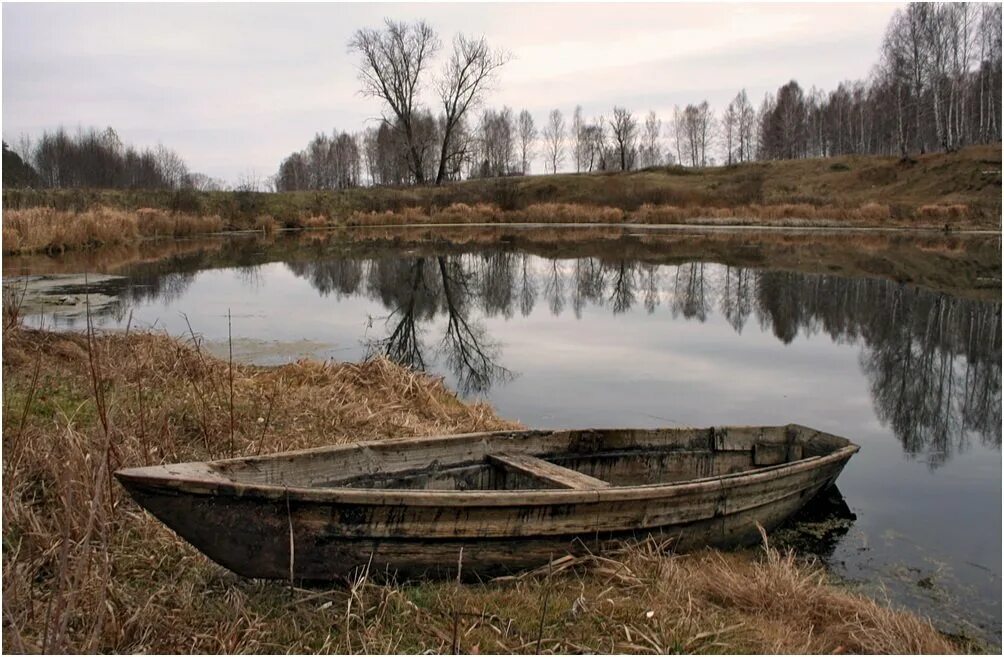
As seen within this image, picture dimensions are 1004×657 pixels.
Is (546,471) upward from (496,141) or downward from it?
downward

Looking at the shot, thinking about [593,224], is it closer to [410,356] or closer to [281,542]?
[410,356]

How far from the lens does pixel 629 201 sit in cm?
4494

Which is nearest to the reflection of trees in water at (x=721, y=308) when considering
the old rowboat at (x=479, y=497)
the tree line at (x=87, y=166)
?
the old rowboat at (x=479, y=497)

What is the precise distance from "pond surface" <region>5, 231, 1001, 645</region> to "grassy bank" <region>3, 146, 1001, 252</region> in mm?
12397

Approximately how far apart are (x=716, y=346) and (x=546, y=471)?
7.95 m

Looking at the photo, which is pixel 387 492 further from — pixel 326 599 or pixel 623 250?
pixel 623 250

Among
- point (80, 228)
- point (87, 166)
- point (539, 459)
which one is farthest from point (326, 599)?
point (87, 166)

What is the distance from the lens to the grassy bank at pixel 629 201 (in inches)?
1373

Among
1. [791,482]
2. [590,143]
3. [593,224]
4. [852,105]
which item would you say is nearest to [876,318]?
[791,482]

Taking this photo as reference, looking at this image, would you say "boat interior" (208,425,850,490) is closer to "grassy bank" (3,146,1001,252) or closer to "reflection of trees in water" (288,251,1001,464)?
"reflection of trees in water" (288,251,1001,464)

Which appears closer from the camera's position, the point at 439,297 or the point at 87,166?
the point at 439,297

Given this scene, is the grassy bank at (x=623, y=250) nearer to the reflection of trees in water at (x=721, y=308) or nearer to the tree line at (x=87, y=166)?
the reflection of trees in water at (x=721, y=308)

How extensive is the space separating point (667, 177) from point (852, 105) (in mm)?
24109

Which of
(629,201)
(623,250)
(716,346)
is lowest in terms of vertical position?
(716,346)
